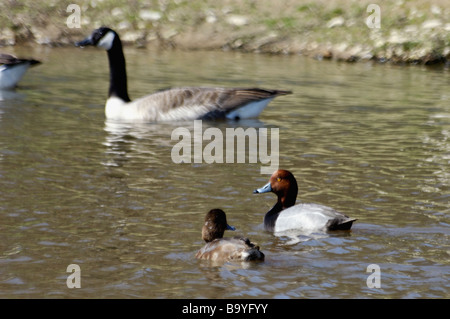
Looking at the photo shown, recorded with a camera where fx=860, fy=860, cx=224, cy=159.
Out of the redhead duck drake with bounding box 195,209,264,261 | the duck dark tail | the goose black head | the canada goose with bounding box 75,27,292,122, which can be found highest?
the goose black head

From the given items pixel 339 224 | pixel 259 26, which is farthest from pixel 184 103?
pixel 259 26

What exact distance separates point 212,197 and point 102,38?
7.70 meters

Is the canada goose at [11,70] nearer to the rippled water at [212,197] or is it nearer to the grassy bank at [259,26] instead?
the rippled water at [212,197]

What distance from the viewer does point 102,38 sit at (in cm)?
1767

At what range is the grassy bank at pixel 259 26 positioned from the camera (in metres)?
25.8

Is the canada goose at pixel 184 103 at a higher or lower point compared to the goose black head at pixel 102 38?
lower

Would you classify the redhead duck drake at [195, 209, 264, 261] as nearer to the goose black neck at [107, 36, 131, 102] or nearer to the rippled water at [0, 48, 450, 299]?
the rippled water at [0, 48, 450, 299]

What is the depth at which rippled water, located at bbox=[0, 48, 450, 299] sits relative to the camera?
7.89 m

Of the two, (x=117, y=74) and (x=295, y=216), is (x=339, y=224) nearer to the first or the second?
(x=295, y=216)

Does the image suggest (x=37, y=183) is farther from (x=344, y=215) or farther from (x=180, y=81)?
(x=180, y=81)

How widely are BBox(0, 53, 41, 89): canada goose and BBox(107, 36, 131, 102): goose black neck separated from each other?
109 inches

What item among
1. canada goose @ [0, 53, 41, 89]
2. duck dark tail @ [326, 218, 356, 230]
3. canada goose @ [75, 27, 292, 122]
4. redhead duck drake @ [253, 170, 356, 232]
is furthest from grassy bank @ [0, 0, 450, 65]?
duck dark tail @ [326, 218, 356, 230]

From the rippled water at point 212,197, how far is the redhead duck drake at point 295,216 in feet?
0.43

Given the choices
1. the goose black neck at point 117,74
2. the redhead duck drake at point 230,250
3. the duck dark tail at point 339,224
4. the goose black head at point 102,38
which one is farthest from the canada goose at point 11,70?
the redhead duck drake at point 230,250
